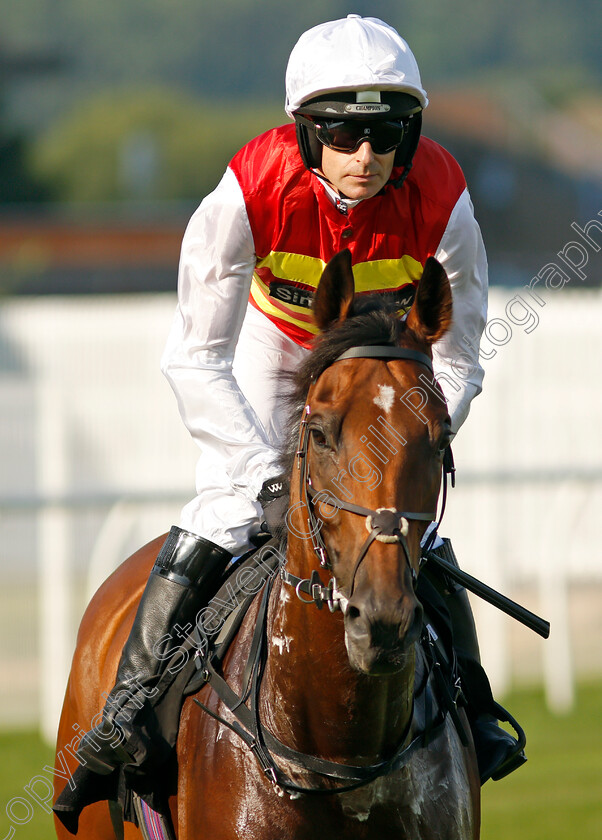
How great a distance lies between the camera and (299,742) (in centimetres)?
316

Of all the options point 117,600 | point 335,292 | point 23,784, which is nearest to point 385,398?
point 335,292

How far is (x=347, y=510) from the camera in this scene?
9.18 feet

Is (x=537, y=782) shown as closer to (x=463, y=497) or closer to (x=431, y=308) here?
(x=463, y=497)

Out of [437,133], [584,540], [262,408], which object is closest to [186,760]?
[262,408]

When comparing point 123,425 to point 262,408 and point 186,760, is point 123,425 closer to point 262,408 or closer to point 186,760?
point 262,408

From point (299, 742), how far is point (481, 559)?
635cm

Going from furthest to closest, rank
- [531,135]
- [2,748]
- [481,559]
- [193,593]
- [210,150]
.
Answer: [210,150]
[531,135]
[481,559]
[2,748]
[193,593]

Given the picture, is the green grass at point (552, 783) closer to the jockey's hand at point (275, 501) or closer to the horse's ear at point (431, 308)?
the jockey's hand at point (275, 501)

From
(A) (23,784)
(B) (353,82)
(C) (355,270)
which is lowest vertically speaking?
Result: (A) (23,784)

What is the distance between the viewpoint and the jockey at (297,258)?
3.54 metres

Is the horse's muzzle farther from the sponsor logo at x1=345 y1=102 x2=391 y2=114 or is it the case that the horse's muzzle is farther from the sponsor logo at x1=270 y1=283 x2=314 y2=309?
the sponsor logo at x1=345 y1=102 x2=391 y2=114

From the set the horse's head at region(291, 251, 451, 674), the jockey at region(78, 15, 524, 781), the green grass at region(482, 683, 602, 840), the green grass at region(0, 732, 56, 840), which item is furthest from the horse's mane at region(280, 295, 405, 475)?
the green grass at region(482, 683, 602, 840)

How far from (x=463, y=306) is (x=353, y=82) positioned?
0.88m

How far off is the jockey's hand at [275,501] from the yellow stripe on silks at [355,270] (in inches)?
32.2
